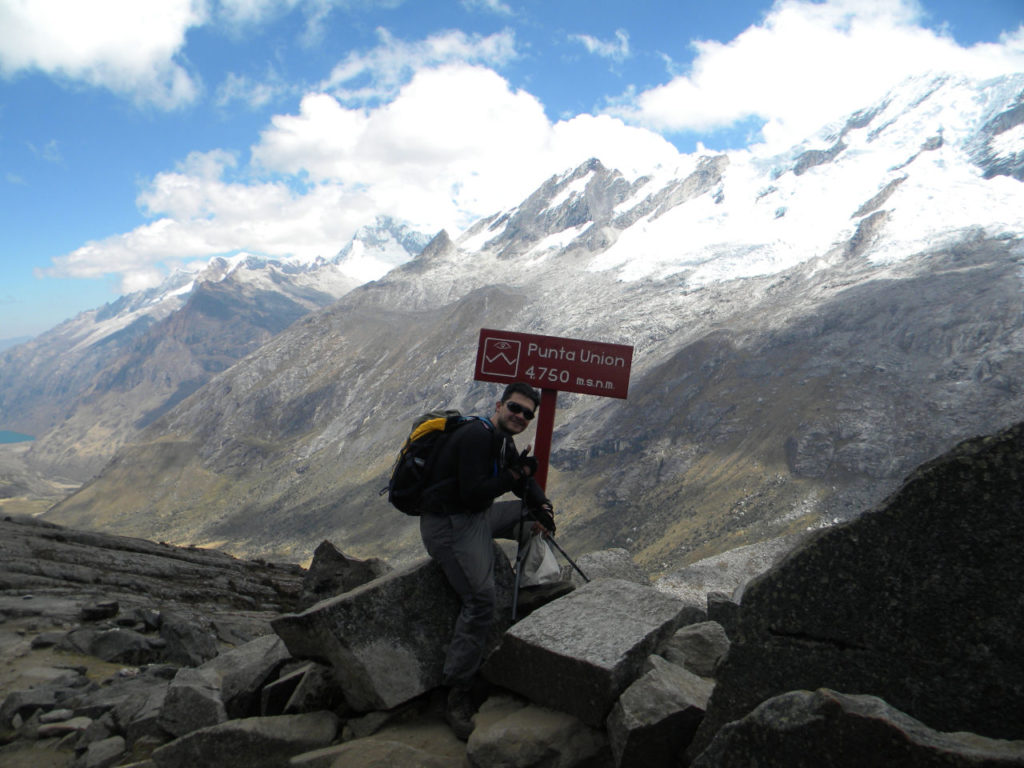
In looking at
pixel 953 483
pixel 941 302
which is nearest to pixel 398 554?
pixel 941 302

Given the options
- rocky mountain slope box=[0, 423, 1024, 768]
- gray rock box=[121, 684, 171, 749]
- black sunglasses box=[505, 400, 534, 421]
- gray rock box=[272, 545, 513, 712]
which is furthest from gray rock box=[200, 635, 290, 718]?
black sunglasses box=[505, 400, 534, 421]

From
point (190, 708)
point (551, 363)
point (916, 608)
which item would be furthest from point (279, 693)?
point (916, 608)

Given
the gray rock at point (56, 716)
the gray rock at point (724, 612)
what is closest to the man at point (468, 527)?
the gray rock at point (724, 612)

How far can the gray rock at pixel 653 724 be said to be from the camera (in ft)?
21.4

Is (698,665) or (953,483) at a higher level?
(953,483)

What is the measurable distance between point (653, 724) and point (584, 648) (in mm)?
1350

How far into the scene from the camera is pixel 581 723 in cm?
743

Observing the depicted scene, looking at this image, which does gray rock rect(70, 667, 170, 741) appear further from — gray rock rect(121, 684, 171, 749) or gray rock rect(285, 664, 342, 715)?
gray rock rect(285, 664, 342, 715)

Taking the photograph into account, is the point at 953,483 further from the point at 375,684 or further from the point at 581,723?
the point at 375,684

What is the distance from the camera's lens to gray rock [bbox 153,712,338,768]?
26.3 ft

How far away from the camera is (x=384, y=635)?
8461 mm

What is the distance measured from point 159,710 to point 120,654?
628 centimetres

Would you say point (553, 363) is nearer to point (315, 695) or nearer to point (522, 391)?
point (522, 391)

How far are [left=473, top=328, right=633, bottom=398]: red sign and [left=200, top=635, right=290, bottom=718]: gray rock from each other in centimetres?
577
